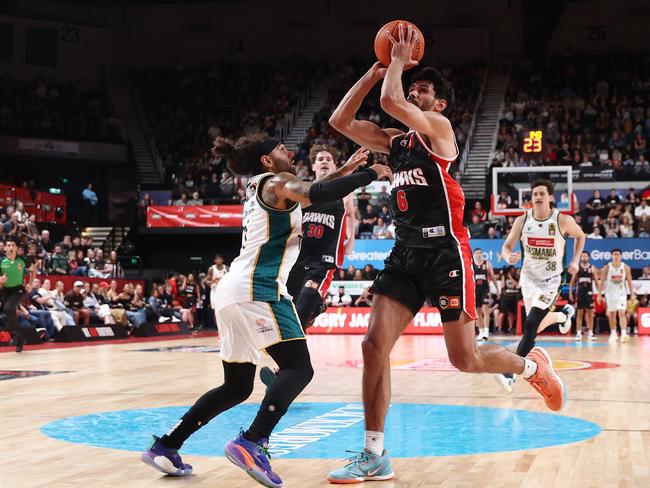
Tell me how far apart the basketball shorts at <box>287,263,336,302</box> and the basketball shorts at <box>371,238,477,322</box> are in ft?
9.25

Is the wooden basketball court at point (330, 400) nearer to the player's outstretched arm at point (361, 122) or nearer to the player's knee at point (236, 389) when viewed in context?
the player's knee at point (236, 389)

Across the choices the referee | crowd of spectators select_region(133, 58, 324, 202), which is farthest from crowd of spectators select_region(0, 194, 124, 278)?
crowd of spectators select_region(133, 58, 324, 202)

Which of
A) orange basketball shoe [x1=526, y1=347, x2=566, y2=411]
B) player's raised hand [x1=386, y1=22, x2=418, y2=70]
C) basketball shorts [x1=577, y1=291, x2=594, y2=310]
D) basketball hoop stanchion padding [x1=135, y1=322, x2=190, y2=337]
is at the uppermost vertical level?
player's raised hand [x1=386, y1=22, x2=418, y2=70]

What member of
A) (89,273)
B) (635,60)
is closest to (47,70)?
(89,273)

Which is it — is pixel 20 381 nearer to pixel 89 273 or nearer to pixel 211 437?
pixel 211 437

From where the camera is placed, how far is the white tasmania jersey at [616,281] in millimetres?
18875

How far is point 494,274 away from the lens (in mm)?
22844

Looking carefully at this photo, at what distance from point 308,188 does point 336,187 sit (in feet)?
0.50

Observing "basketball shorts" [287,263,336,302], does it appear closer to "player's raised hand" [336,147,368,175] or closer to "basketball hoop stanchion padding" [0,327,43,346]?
"player's raised hand" [336,147,368,175]

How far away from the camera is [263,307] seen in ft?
14.9

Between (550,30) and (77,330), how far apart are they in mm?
22921

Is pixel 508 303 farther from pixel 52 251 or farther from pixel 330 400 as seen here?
pixel 330 400

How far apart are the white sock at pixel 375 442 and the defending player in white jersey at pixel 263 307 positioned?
0.48 m

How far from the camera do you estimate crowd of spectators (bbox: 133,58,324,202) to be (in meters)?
32.1
